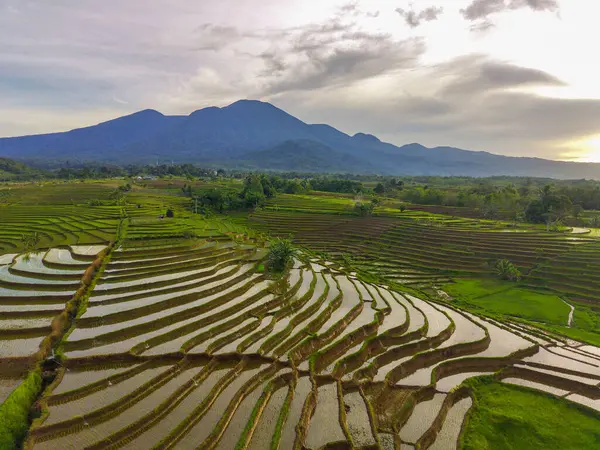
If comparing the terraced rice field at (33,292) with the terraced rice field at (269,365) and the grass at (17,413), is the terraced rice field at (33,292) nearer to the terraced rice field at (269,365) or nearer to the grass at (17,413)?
the terraced rice field at (269,365)

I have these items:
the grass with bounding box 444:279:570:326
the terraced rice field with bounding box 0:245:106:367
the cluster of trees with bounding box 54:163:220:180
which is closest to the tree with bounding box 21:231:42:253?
the terraced rice field with bounding box 0:245:106:367

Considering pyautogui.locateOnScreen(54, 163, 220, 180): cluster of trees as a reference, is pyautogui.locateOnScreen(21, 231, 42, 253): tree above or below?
below

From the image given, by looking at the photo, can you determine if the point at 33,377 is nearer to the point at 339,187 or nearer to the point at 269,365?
the point at 269,365

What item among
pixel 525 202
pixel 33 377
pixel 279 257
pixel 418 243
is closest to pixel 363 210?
pixel 418 243

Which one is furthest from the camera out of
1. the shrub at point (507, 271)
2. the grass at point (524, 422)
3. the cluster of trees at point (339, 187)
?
the cluster of trees at point (339, 187)

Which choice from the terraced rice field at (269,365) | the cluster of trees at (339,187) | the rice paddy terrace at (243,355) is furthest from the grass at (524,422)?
the cluster of trees at (339,187)

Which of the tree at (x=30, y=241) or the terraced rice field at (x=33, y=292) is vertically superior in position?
the tree at (x=30, y=241)

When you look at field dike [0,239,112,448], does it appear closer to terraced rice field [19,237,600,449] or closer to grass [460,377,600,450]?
terraced rice field [19,237,600,449]
